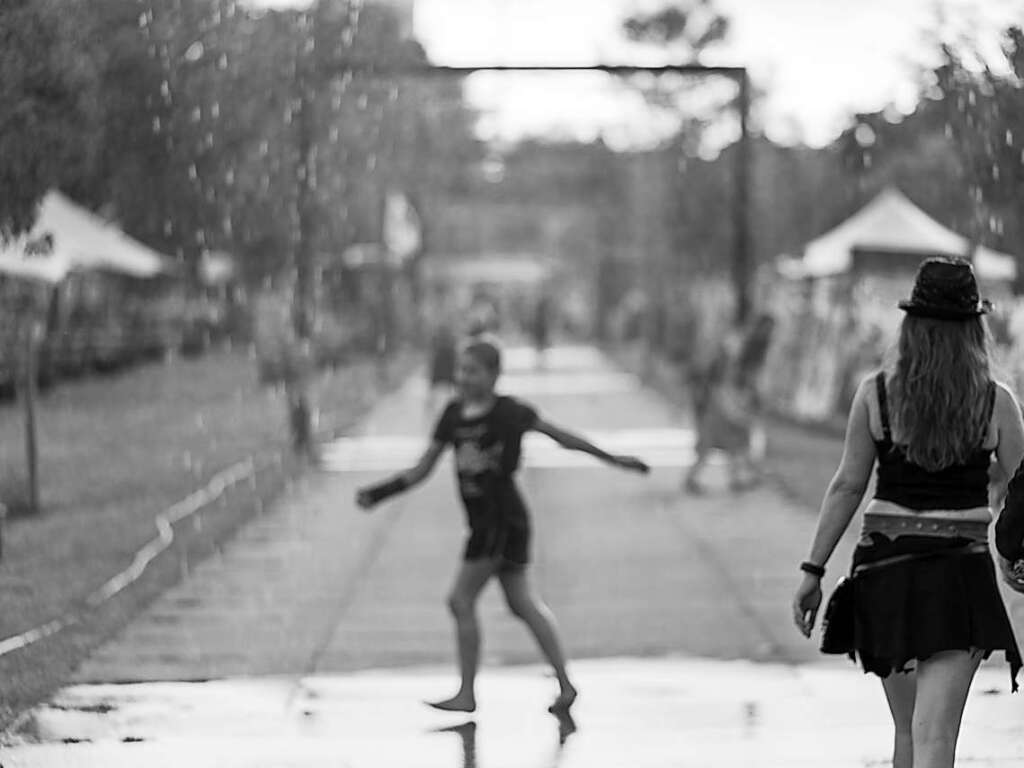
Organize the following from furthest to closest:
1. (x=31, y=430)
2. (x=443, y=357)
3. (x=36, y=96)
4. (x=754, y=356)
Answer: (x=443, y=357) < (x=754, y=356) < (x=31, y=430) < (x=36, y=96)

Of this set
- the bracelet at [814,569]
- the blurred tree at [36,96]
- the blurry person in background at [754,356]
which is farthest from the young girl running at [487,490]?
the blurry person in background at [754,356]

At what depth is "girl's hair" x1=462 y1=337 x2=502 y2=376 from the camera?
8.21 m

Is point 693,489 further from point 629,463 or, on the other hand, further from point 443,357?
point 629,463

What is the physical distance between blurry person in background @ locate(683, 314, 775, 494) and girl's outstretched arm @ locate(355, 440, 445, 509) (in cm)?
1000

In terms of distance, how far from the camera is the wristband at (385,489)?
8.20 meters

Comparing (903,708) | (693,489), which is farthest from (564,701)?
(693,489)

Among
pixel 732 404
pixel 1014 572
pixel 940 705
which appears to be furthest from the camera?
pixel 732 404

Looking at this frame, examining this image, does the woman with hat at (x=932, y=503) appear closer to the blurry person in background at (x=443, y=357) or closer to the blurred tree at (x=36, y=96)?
the blurred tree at (x=36, y=96)

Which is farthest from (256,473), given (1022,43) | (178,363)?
(178,363)

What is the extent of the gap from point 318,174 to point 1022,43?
11232 millimetres

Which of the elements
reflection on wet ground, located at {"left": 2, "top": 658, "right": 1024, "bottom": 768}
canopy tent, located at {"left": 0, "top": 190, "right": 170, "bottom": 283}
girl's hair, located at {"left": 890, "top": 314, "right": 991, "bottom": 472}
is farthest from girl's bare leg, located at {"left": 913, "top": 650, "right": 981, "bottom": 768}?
canopy tent, located at {"left": 0, "top": 190, "right": 170, "bottom": 283}

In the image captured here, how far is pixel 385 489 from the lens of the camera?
826cm

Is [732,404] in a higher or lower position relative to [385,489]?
lower

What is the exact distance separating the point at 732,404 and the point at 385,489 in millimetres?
10681
